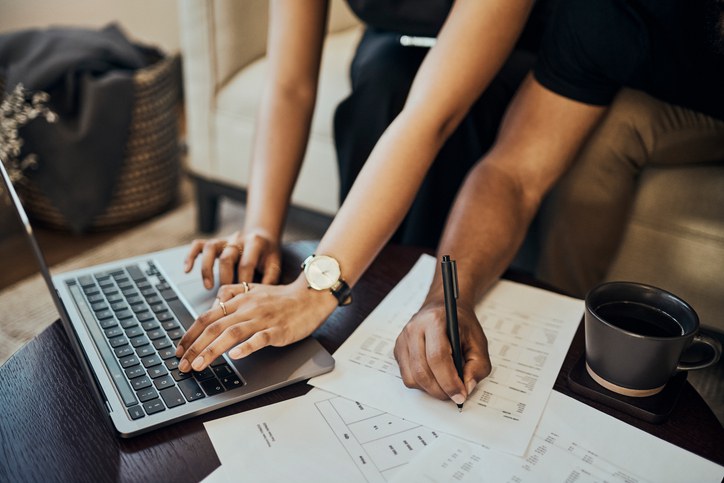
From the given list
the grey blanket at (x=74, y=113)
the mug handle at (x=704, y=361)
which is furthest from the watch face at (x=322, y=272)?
the grey blanket at (x=74, y=113)

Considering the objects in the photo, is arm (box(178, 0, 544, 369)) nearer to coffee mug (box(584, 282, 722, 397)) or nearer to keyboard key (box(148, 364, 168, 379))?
keyboard key (box(148, 364, 168, 379))

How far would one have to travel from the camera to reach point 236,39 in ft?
5.20

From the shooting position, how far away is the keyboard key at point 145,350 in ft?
2.11

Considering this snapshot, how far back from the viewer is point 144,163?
180 centimetres

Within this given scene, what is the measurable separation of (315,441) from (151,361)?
0.20 m

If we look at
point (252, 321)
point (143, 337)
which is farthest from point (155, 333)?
point (252, 321)

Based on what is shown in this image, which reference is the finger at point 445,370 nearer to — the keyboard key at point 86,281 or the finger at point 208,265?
the finger at point 208,265

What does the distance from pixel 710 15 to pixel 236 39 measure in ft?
3.57

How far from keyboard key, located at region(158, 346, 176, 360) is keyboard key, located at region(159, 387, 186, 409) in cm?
5

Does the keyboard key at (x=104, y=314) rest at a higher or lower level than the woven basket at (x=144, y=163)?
higher

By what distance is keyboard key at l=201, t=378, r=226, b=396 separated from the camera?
1.95 ft

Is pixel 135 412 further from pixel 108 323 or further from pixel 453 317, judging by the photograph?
pixel 453 317

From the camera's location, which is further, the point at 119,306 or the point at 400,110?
the point at 400,110

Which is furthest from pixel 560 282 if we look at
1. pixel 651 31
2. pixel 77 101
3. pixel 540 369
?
pixel 77 101
